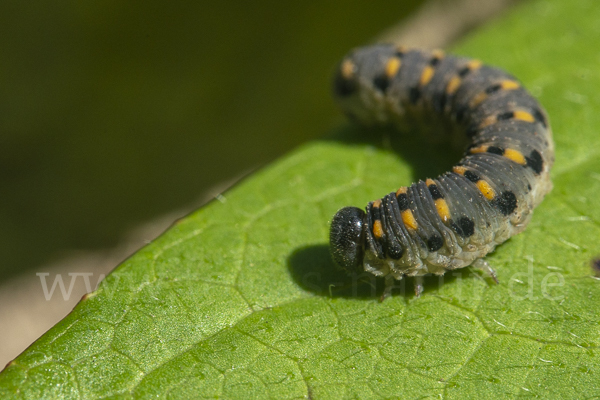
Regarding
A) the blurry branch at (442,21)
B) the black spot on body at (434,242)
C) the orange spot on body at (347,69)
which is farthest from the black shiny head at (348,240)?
the blurry branch at (442,21)

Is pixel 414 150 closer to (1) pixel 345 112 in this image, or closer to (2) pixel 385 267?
(1) pixel 345 112

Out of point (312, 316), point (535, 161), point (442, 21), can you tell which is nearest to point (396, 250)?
point (312, 316)

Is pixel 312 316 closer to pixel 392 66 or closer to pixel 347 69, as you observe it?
pixel 392 66

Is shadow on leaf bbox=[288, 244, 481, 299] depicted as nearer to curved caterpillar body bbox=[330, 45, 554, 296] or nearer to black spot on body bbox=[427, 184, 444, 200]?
curved caterpillar body bbox=[330, 45, 554, 296]

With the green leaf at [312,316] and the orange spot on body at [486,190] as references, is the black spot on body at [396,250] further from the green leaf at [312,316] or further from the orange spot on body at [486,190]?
the orange spot on body at [486,190]

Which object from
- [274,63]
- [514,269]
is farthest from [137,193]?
[514,269]

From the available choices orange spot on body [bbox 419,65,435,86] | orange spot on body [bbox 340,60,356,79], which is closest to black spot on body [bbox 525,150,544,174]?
orange spot on body [bbox 419,65,435,86]

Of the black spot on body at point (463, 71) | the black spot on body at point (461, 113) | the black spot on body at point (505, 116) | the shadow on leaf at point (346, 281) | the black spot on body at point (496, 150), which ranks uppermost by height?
the black spot on body at point (463, 71)
